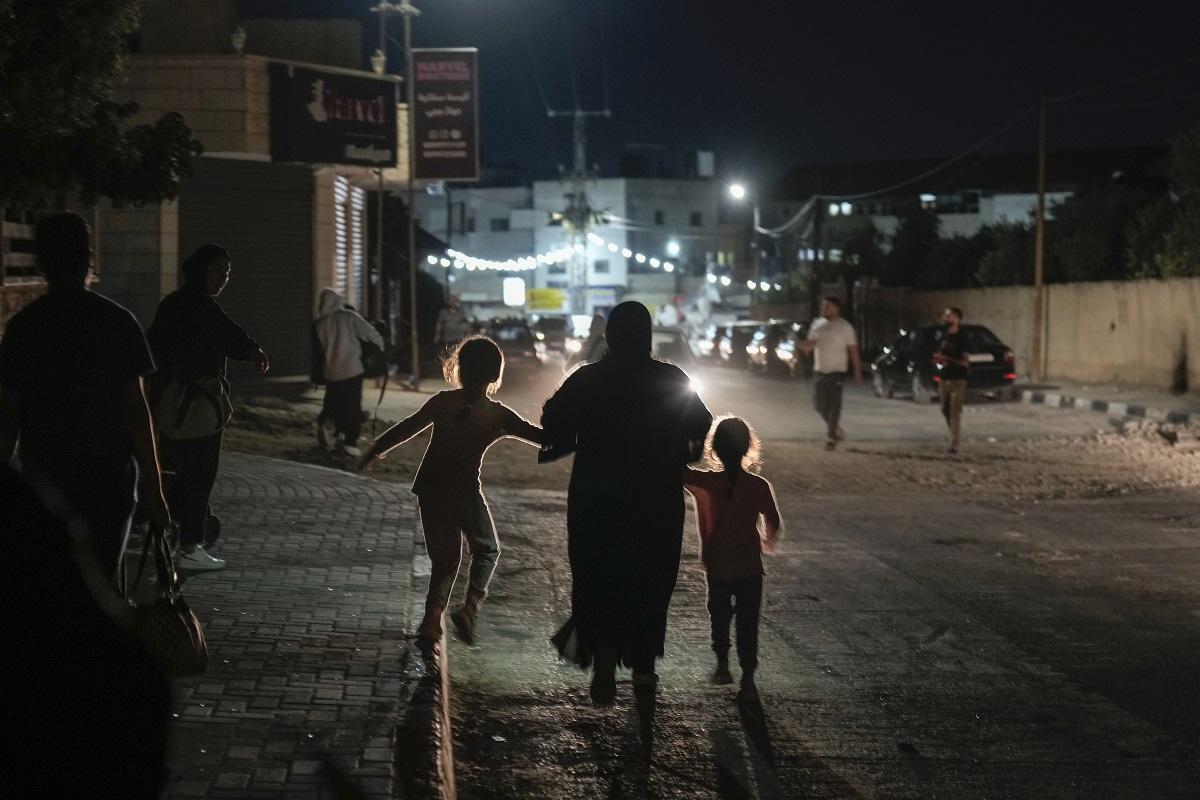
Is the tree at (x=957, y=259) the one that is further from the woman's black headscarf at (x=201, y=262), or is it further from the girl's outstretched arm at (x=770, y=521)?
the girl's outstretched arm at (x=770, y=521)

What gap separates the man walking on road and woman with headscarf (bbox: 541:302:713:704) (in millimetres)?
12058

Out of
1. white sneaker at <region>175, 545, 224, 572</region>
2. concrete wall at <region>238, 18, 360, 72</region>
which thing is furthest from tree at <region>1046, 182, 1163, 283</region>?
white sneaker at <region>175, 545, 224, 572</region>

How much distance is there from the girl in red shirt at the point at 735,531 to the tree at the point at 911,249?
5343 cm

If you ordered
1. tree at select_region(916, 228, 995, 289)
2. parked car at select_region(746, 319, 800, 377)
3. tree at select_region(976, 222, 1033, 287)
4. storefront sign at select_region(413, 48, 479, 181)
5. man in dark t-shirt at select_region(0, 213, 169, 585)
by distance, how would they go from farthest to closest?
tree at select_region(916, 228, 995, 289) → parked car at select_region(746, 319, 800, 377) → tree at select_region(976, 222, 1033, 287) → storefront sign at select_region(413, 48, 479, 181) → man in dark t-shirt at select_region(0, 213, 169, 585)

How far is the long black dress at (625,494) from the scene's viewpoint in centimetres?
628

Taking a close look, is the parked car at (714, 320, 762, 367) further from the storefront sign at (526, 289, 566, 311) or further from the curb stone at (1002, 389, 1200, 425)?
the storefront sign at (526, 289, 566, 311)

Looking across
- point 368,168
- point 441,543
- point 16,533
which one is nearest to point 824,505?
point 441,543

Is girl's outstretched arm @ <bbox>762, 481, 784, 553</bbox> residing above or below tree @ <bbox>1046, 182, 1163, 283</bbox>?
below

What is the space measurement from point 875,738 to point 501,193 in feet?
328

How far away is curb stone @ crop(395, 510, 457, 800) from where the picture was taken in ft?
16.8

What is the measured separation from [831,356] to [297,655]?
11675mm

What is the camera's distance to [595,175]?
336ft

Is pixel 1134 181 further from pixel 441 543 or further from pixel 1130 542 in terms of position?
pixel 441 543

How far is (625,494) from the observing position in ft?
20.6
